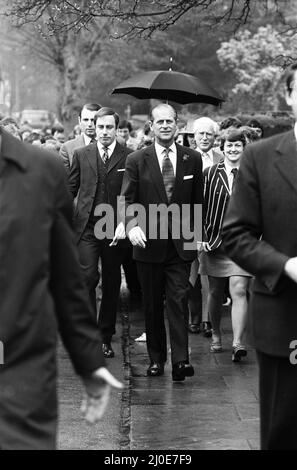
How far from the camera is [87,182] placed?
10.5 m

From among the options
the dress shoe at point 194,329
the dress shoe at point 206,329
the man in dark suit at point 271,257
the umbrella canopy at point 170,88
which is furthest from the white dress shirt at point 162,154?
the man in dark suit at point 271,257

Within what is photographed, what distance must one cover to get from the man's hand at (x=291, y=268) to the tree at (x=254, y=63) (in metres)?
36.4

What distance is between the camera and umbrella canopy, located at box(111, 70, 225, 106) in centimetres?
1323

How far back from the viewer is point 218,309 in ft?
34.9

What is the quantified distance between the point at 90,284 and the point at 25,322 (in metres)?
6.30

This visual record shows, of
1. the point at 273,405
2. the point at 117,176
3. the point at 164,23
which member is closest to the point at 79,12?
the point at 164,23

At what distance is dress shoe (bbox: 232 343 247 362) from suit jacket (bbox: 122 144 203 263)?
108 centimetres

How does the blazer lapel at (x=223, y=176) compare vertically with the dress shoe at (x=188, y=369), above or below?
above

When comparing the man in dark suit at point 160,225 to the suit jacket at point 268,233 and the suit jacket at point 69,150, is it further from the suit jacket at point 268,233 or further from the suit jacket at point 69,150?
the suit jacket at point 268,233

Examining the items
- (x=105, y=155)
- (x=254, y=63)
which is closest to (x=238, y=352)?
(x=105, y=155)

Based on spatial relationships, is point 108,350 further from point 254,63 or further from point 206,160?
point 254,63

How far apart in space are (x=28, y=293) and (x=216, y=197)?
21.6ft

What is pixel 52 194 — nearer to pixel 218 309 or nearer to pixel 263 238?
pixel 263 238

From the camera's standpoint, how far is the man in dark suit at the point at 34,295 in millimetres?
3994
